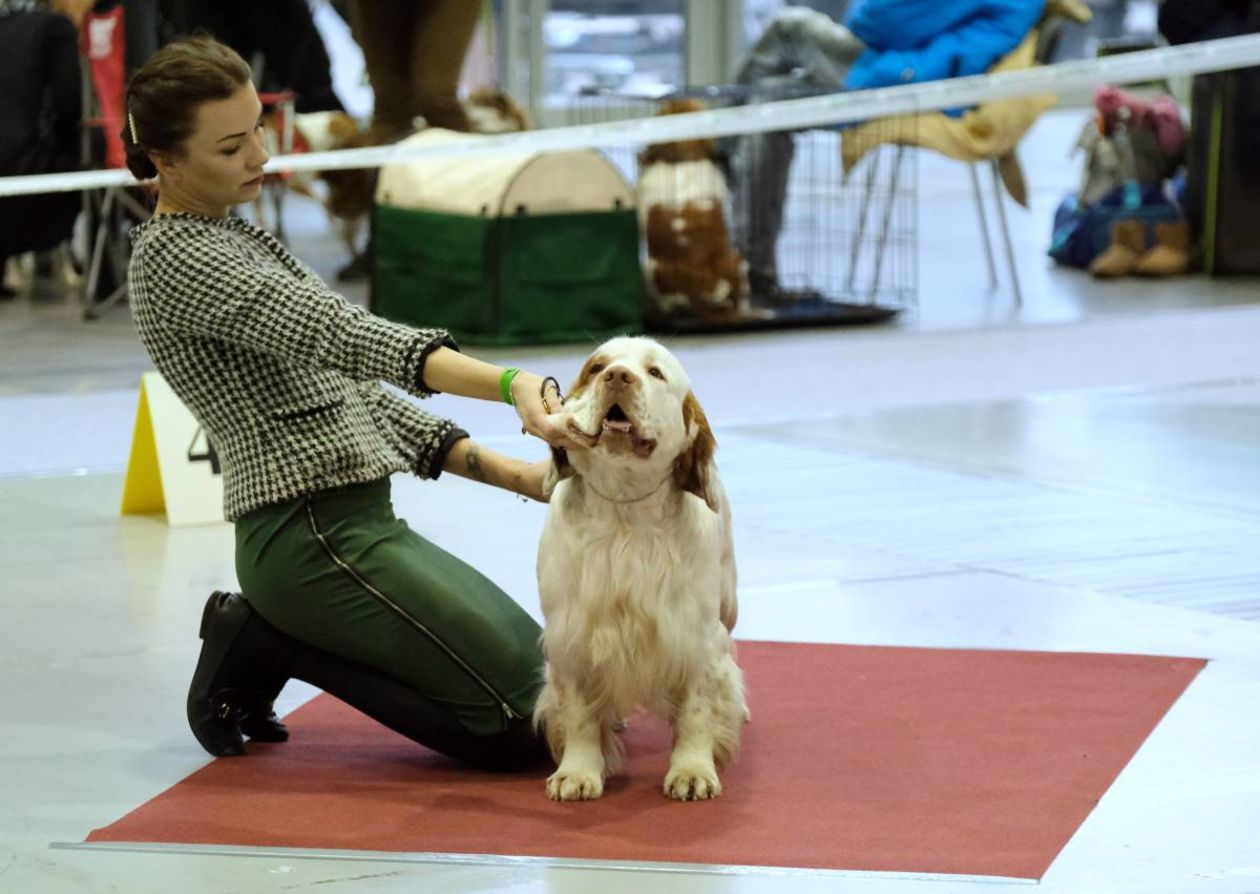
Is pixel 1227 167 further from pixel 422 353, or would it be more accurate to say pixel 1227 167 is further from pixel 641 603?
pixel 422 353

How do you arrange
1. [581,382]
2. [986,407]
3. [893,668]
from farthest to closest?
[986,407] → [893,668] → [581,382]

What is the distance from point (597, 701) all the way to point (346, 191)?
6.90 metres

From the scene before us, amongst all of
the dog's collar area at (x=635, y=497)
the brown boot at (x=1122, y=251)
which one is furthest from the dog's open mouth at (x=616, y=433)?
the brown boot at (x=1122, y=251)

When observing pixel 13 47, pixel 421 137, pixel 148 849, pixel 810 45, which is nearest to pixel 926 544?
pixel 148 849

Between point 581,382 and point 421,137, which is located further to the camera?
point 421,137

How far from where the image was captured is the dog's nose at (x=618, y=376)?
2479mm

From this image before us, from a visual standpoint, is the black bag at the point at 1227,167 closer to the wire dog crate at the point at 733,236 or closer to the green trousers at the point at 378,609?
the wire dog crate at the point at 733,236

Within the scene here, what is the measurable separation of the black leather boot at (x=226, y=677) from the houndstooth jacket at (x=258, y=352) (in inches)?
6.2

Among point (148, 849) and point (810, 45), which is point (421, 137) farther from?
point (148, 849)

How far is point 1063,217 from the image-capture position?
33.1ft

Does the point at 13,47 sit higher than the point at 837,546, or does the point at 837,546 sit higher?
the point at 13,47

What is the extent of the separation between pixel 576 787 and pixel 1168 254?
713 cm

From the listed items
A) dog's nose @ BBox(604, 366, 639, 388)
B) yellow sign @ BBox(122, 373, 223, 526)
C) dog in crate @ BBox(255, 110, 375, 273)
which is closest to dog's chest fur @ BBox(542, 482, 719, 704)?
dog's nose @ BBox(604, 366, 639, 388)

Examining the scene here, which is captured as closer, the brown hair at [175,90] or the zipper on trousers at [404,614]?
the brown hair at [175,90]
